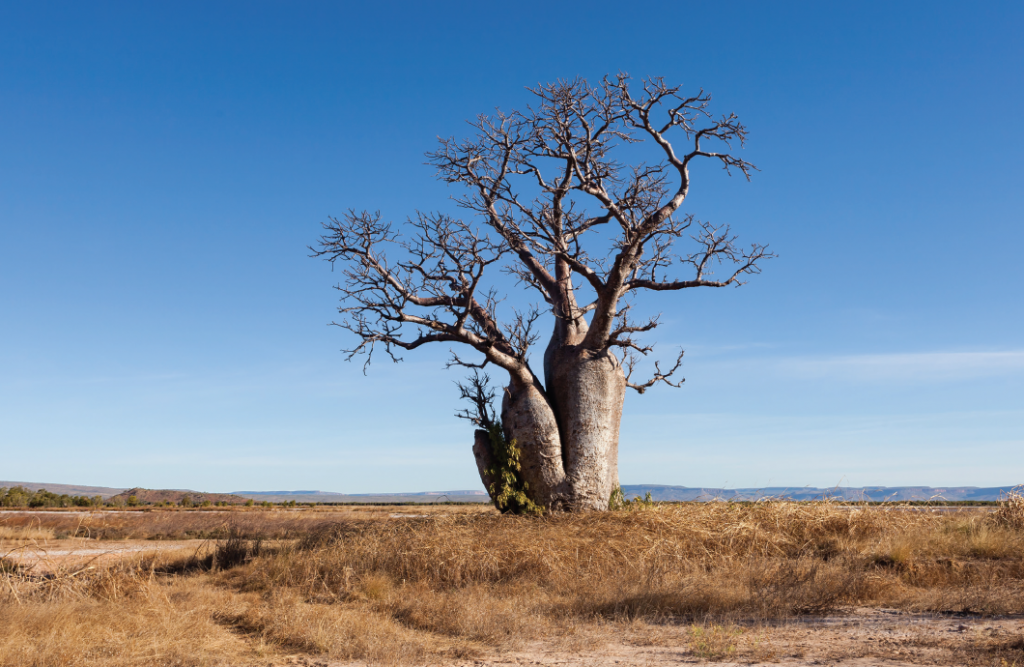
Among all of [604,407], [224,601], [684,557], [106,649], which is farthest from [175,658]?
[604,407]

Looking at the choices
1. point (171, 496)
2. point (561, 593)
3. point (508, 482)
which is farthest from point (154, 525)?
point (171, 496)

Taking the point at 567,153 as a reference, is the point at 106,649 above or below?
below

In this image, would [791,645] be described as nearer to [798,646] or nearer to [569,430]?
[798,646]

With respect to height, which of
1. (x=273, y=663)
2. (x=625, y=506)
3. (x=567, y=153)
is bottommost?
(x=273, y=663)

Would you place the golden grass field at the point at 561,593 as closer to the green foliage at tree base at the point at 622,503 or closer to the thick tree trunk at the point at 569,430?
the green foliage at tree base at the point at 622,503

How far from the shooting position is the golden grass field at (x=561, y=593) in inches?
247

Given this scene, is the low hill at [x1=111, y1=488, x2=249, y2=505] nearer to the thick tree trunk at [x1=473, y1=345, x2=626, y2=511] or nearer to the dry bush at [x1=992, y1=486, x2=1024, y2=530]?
the thick tree trunk at [x1=473, y1=345, x2=626, y2=511]

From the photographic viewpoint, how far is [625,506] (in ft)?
44.1

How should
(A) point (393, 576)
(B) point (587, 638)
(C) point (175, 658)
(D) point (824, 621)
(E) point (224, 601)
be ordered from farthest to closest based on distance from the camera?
1. (A) point (393, 576)
2. (E) point (224, 601)
3. (D) point (824, 621)
4. (B) point (587, 638)
5. (C) point (175, 658)

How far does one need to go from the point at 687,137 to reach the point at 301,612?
10.0 metres

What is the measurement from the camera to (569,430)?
13.1 m

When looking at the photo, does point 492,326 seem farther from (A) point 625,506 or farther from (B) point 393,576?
(B) point 393,576

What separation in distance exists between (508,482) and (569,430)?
4.65 ft

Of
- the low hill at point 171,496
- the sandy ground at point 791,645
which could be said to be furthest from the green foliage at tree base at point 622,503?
the low hill at point 171,496
